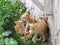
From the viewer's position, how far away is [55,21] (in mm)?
2133

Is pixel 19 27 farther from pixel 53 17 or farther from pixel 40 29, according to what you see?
pixel 53 17

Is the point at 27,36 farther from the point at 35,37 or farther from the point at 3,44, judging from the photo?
the point at 3,44

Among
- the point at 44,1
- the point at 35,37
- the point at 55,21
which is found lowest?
the point at 35,37

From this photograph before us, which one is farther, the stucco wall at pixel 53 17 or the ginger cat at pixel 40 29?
the ginger cat at pixel 40 29

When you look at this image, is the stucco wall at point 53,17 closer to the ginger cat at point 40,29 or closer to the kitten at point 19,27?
the ginger cat at point 40,29

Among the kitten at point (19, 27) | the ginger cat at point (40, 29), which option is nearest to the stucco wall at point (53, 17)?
the ginger cat at point (40, 29)

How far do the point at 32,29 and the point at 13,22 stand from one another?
0.21 meters

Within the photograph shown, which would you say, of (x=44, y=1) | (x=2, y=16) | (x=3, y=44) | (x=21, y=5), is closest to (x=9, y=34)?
(x=3, y=44)

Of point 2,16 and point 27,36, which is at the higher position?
point 2,16

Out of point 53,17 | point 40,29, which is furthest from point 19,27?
point 53,17

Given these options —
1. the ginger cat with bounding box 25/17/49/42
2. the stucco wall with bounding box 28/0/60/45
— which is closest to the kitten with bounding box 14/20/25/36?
the ginger cat with bounding box 25/17/49/42

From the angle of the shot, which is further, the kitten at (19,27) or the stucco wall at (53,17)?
the kitten at (19,27)

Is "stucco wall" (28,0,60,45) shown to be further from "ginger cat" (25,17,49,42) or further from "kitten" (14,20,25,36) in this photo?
"kitten" (14,20,25,36)

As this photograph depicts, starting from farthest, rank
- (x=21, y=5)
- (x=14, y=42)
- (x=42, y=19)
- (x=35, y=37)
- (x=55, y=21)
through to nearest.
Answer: (x=21, y=5), (x=42, y=19), (x=35, y=37), (x=55, y=21), (x=14, y=42)
